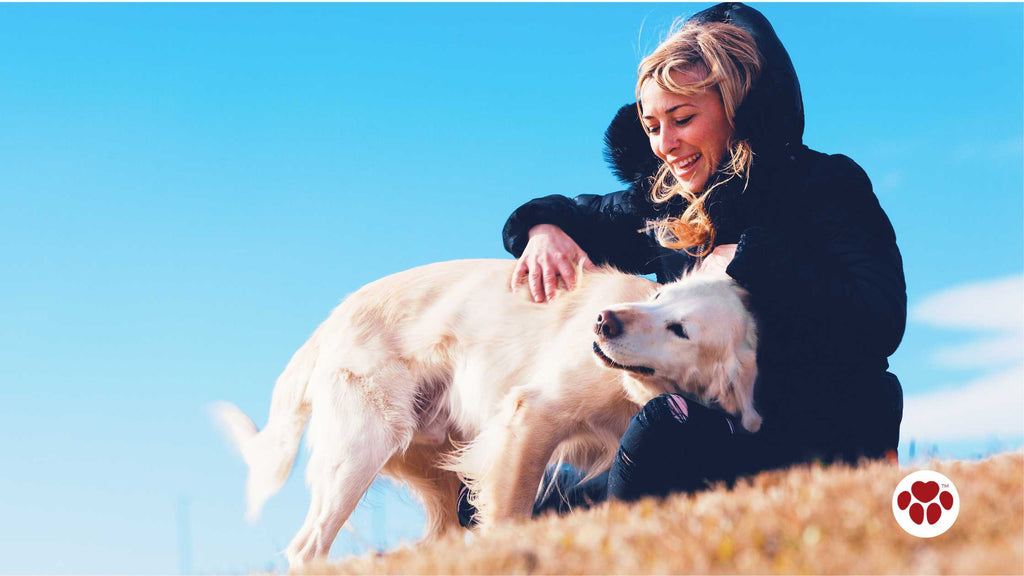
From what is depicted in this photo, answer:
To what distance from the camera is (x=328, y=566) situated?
9.34ft

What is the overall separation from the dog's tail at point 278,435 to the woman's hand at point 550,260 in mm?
1216

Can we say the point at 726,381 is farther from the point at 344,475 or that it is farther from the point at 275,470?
the point at 275,470

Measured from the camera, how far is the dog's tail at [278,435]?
442cm

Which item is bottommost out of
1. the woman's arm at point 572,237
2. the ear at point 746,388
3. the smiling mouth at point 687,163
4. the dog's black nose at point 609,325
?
the ear at point 746,388

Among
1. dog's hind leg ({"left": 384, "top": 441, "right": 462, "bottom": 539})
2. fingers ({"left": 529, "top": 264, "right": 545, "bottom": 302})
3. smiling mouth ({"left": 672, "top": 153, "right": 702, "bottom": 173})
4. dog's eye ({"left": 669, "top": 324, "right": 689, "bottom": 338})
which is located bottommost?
dog's hind leg ({"left": 384, "top": 441, "right": 462, "bottom": 539})

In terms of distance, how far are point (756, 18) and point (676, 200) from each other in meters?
0.80

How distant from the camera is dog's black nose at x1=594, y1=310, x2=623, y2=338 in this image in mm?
3064

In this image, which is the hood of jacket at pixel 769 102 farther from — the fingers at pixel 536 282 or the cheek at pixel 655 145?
the fingers at pixel 536 282

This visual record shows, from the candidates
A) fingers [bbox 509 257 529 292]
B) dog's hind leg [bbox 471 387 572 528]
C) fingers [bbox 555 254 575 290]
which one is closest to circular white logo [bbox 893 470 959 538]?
dog's hind leg [bbox 471 387 572 528]

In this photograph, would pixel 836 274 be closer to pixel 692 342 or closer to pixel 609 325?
pixel 692 342

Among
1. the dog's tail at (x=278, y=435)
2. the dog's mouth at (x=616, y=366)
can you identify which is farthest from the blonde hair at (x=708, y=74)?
the dog's tail at (x=278, y=435)

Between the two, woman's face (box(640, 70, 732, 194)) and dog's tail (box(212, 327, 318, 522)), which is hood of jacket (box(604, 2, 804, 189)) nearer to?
woman's face (box(640, 70, 732, 194))

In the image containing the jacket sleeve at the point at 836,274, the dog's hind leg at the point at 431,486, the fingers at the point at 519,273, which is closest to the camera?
the jacket sleeve at the point at 836,274

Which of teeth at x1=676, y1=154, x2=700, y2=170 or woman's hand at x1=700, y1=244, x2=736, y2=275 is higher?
teeth at x1=676, y1=154, x2=700, y2=170
